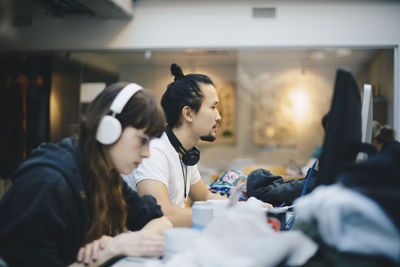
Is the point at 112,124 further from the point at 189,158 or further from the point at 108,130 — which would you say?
the point at 189,158

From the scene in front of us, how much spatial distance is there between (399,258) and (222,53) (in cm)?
448

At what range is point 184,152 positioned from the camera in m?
2.03

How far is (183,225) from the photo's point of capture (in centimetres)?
159

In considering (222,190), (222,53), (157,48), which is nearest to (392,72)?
(222,53)

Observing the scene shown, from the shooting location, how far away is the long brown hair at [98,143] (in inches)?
45.9

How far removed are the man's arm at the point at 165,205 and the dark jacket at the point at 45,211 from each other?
1.65 feet

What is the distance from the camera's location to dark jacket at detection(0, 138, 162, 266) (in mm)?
956

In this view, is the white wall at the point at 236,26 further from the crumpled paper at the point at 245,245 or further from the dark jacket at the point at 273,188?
the crumpled paper at the point at 245,245

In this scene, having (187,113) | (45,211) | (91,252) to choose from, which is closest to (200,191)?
(187,113)

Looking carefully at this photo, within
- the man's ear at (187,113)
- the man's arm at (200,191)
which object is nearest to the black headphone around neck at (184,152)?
the man's ear at (187,113)

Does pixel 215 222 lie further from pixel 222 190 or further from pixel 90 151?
pixel 222 190

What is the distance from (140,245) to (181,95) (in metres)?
1.29

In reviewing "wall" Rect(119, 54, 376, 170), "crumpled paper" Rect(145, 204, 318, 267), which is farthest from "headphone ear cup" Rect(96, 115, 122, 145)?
"wall" Rect(119, 54, 376, 170)

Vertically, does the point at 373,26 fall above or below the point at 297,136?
above
